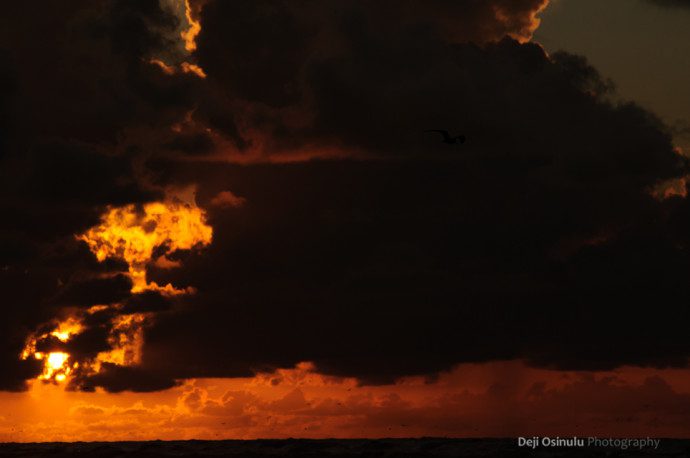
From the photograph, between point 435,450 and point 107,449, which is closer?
point 435,450

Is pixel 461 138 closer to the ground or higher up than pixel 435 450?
higher up

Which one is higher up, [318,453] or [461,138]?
[461,138]

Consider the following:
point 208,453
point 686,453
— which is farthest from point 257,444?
point 686,453

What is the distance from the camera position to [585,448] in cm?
16325

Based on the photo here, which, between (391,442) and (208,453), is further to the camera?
(391,442)

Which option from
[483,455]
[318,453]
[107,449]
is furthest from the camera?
→ [107,449]

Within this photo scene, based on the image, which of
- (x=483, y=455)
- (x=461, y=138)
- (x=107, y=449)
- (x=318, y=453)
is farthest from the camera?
(x=107, y=449)

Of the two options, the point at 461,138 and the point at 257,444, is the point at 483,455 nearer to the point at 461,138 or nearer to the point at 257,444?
the point at 257,444

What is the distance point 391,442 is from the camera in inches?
6954

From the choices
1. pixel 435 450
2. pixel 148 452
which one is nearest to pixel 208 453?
pixel 148 452

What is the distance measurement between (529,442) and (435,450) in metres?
29.1

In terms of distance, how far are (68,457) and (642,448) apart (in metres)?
82.1

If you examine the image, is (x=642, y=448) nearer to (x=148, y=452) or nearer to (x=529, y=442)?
(x=529, y=442)

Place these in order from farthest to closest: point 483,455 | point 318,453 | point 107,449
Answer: point 107,449
point 318,453
point 483,455
